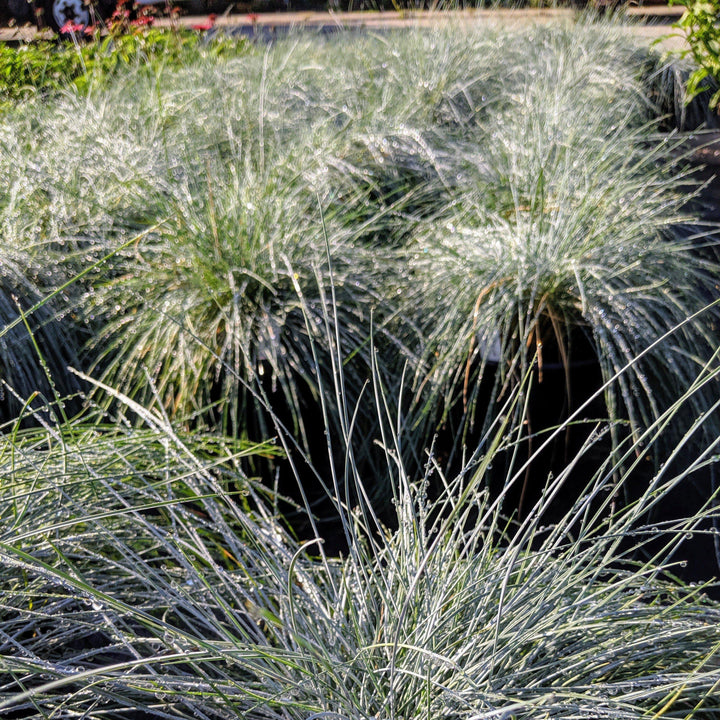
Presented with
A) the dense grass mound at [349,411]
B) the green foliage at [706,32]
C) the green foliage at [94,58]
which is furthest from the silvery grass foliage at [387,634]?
the green foliage at [706,32]

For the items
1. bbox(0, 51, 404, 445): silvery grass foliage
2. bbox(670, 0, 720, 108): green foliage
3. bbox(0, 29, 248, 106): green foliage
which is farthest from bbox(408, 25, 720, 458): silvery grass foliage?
bbox(0, 29, 248, 106): green foliage

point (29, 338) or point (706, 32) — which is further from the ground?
point (706, 32)

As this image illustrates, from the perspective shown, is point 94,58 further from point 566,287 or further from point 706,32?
point 566,287

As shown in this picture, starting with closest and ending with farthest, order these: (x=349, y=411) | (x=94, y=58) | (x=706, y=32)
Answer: (x=349, y=411) → (x=706, y=32) → (x=94, y=58)

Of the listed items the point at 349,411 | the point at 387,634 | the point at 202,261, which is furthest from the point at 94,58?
the point at 387,634

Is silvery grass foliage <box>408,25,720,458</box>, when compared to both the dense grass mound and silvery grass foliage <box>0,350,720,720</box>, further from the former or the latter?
silvery grass foliage <box>0,350,720,720</box>

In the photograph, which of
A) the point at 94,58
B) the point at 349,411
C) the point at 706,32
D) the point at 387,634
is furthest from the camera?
the point at 94,58

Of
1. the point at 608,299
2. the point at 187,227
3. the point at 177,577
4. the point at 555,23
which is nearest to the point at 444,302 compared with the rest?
the point at 608,299

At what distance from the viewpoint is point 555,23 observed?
19.2ft

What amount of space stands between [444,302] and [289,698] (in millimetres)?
1466

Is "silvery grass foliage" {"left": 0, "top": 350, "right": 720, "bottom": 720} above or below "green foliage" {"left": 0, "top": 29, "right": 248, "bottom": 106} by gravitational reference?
below

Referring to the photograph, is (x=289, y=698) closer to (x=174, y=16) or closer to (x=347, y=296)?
(x=347, y=296)

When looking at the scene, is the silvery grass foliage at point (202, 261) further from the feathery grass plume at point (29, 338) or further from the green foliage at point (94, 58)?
the green foliage at point (94, 58)

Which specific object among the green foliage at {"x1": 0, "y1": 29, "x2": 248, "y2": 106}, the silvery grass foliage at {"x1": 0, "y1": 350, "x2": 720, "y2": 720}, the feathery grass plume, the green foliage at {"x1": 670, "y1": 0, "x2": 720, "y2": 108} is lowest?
the silvery grass foliage at {"x1": 0, "y1": 350, "x2": 720, "y2": 720}
